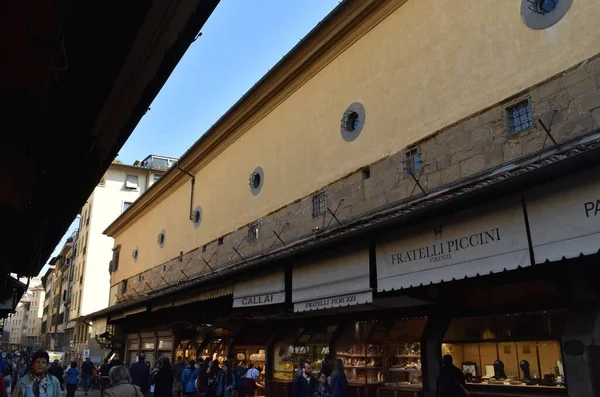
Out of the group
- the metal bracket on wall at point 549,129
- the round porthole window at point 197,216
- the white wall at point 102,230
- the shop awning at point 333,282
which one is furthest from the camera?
the white wall at point 102,230

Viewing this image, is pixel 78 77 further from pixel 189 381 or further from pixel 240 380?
pixel 240 380

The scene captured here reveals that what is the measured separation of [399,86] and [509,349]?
5.65 metres

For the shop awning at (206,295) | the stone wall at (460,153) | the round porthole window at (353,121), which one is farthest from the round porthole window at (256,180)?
the round porthole window at (353,121)

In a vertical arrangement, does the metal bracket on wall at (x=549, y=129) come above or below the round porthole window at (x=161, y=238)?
below

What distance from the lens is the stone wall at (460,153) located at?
7305 millimetres

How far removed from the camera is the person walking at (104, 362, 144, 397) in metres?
4.75

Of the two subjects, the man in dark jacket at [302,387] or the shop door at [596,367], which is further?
the man in dark jacket at [302,387]

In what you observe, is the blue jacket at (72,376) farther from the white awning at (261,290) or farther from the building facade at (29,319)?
the building facade at (29,319)

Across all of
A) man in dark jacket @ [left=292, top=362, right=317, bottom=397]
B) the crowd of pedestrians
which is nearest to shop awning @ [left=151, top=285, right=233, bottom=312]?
the crowd of pedestrians

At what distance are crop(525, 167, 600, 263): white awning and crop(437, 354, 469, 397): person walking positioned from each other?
305 cm

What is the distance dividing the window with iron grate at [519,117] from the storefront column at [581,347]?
9.39 feet

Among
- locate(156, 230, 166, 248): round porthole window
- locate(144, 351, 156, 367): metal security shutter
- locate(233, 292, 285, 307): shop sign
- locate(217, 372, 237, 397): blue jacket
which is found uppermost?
locate(156, 230, 166, 248): round porthole window

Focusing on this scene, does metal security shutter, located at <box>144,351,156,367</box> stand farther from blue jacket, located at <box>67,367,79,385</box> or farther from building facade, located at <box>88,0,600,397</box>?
building facade, located at <box>88,0,600,397</box>

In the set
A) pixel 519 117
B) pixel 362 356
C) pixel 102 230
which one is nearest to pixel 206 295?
pixel 362 356
